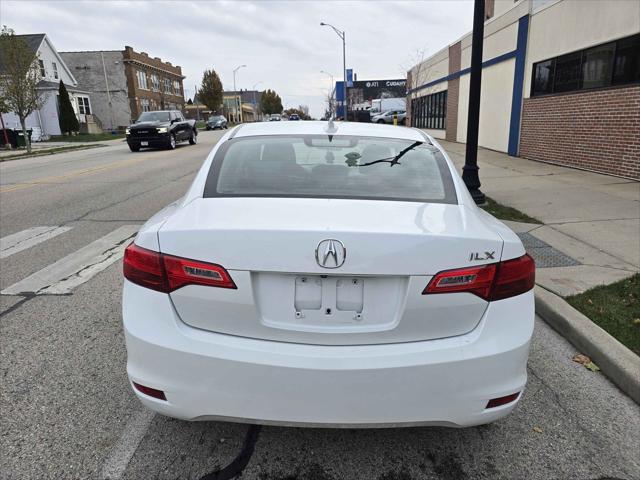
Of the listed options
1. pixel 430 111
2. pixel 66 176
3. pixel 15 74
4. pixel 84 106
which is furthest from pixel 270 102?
pixel 66 176

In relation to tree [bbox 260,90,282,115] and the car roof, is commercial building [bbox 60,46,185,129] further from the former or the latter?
tree [bbox 260,90,282,115]

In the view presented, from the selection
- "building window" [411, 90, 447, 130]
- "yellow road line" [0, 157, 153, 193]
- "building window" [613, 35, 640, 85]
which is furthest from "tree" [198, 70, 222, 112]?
"building window" [613, 35, 640, 85]

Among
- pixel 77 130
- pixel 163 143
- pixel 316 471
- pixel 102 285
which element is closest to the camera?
pixel 316 471

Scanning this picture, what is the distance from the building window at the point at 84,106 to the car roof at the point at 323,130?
52.7 m

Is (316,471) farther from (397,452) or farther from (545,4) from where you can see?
(545,4)

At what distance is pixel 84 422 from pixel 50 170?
15753 mm

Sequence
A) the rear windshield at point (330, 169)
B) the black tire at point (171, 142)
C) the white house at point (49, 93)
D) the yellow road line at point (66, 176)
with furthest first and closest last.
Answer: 1. the white house at point (49, 93)
2. the black tire at point (171, 142)
3. the yellow road line at point (66, 176)
4. the rear windshield at point (330, 169)

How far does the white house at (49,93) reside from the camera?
41.7 meters

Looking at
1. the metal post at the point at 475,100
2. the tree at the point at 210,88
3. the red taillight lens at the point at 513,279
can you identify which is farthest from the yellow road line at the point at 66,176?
the tree at the point at 210,88

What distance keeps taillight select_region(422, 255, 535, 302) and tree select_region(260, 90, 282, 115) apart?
424 ft

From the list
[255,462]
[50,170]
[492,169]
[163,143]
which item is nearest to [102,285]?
A: [255,462]

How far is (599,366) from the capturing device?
11.3 ft

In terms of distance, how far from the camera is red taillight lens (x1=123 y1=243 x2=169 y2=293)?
7.14ft

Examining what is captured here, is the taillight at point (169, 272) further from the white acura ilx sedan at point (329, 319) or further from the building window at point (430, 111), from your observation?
the building window at point (430, 111)
